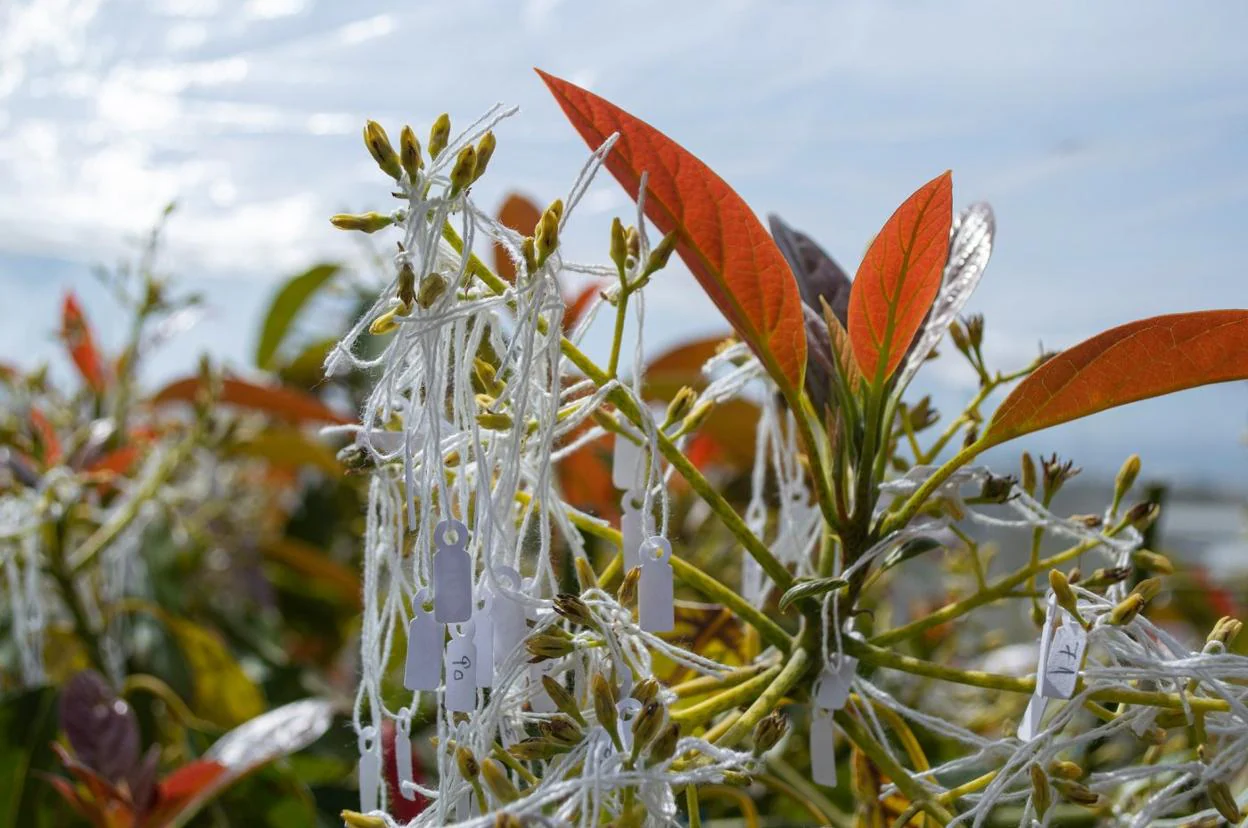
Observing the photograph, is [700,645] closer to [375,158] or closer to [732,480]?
[375,158]

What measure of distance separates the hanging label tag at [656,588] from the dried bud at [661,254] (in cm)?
10

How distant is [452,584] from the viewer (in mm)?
396

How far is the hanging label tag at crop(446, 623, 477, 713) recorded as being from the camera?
40 centimetres

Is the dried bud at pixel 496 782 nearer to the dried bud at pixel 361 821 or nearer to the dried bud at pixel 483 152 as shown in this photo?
the dried bud at pixel 361 821

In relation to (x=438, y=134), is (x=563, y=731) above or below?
below

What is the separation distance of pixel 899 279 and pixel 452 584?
0.24 m

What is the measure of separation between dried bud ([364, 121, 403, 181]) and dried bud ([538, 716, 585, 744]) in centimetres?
21

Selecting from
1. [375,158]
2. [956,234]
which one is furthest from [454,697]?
[956,234]

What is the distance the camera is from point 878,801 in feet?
1.72

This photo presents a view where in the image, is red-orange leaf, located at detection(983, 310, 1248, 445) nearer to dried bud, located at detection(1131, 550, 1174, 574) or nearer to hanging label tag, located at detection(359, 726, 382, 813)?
dried bud, located at detection(1131, 550, 1174, 574)

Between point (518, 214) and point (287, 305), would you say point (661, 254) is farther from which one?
point (287, 305)

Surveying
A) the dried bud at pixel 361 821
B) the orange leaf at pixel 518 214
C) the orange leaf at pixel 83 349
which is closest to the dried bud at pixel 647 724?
the dried bud at pixel 361 821

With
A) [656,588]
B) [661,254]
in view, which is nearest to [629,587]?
[656,588]

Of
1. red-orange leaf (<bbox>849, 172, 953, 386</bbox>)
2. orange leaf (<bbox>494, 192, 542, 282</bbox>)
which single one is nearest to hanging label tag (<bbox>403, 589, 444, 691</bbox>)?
red-orange leaf (<bbox>849, 172, 953, 386</bbox>)
